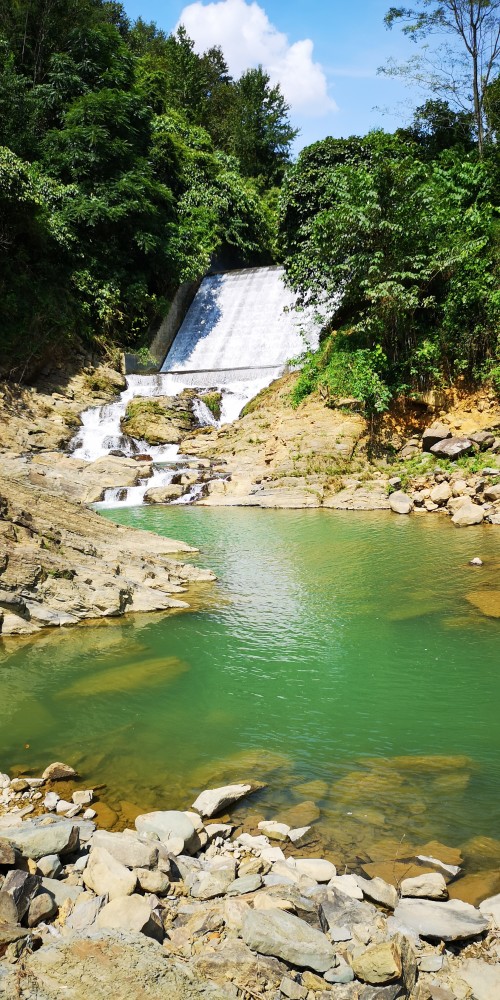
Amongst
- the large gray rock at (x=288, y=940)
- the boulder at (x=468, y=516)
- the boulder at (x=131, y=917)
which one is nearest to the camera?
the large gray rock at (x=288, y=940)

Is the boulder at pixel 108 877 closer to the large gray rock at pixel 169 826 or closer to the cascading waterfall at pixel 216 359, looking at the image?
the large gray rock at pixel 169 826

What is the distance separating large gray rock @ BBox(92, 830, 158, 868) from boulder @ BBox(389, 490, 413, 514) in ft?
41.3

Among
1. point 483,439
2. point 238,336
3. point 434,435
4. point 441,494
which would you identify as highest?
point 238,336

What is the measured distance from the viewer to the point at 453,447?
1638 cm

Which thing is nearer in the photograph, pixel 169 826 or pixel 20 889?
pixel 20 889

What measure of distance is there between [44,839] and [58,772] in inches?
45.8

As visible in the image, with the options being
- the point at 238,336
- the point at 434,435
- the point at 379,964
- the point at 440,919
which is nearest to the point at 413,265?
the point at 434,435

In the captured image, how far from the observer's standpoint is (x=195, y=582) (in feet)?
31.2

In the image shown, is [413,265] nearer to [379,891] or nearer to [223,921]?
[379,891]

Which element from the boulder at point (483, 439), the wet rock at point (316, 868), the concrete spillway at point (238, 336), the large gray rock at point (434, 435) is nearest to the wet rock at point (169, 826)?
the wet rock at point (316, 868)

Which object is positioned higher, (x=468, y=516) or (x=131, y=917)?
(x=468, y=516)

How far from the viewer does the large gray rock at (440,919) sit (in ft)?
9.25

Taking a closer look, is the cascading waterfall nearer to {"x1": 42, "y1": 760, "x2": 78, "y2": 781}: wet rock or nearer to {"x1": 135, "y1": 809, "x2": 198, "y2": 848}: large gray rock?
{"x1": 42, "y1": 760, "x2": 78, "y2": 781}: wet rock

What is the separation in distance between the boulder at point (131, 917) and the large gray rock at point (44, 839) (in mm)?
540
